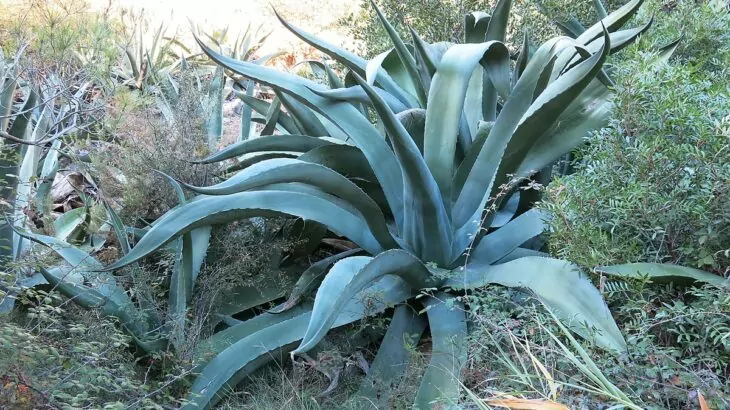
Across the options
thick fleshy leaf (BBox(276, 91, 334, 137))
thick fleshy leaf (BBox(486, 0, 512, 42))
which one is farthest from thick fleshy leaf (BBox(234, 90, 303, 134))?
thick fleshy leaf (BBox(486, 0, 512, 42))

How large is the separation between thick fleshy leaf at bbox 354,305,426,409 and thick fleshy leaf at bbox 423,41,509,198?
1.60ft

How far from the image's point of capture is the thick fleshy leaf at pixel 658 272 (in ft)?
5.88

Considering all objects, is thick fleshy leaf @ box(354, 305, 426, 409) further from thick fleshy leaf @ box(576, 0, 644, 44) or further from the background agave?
thick fleshy leaf @ box(576, 0, 644, 44)

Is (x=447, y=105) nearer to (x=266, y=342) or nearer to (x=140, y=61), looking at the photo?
(x=266, y=342)

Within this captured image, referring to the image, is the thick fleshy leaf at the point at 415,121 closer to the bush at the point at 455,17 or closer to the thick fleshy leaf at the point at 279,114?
the thick fleshy leaf at the point at 279,114

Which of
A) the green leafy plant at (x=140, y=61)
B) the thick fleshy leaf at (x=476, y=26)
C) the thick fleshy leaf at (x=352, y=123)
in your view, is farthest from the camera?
the green leafy plant at (x=140, y=61)

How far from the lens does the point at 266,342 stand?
7.86ft

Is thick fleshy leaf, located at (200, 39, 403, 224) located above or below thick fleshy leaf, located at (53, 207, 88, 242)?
above

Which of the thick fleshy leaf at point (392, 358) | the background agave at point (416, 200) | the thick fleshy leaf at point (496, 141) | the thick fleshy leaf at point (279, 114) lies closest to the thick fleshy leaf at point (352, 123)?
the background agave at point (416, 200)

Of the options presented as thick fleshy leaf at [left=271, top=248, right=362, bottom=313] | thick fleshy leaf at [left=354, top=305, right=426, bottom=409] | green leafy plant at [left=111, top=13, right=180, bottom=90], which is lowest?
thick fleshy leaf at [left=354, top=305, right=426, bottom=409]

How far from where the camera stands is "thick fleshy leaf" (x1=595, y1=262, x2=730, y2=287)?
1.79m

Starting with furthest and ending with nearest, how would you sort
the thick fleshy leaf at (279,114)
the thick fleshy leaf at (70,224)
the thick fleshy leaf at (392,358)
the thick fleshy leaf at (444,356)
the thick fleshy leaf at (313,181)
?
the thick fleshy leaf at (279,114)
the thick fleshy leaf at (70,224)
the thick fleshy leaf at (313,181)
the thick fleshy leaf at (392,358)
the thick fleshy leaf at (444,356)

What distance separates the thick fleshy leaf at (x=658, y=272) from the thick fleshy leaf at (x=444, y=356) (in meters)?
0.45

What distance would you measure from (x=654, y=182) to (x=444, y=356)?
0.81 meters
